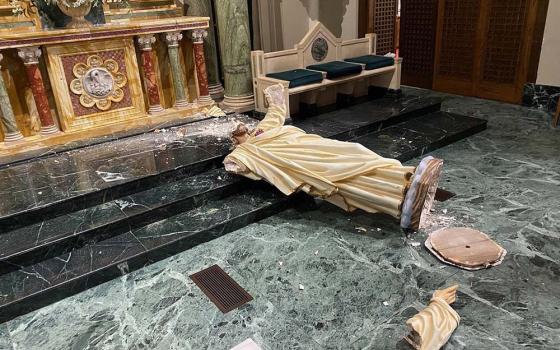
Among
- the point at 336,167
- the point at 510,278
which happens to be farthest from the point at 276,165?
the point at 510,278

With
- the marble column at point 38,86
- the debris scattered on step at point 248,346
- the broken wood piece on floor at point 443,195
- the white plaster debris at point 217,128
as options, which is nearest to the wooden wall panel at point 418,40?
the white plaster debris at point 217,128

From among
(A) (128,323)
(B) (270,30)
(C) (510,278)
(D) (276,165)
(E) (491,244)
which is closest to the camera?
(A) (128,323)

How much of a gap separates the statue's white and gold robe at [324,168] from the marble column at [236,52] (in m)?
1.69

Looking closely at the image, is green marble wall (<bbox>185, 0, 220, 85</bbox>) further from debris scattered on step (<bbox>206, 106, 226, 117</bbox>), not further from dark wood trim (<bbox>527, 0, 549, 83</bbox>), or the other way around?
dark wood trim (<bbox>527, 0, 549, 83</bbox>)

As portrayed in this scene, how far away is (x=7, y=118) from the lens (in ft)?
12.9

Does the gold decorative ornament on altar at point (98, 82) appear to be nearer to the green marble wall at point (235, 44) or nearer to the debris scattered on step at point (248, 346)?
the green marble wall at point (235, 44)

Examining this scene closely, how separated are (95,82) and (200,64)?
1.14 m

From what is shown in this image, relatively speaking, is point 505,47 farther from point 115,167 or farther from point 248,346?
point 248,346

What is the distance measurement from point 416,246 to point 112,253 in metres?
1.96

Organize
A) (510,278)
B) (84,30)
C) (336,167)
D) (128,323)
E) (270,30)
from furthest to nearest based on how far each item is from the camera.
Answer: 1. (270,30)
2. (84,30)
3. (336,167)
4. (510,278)
5. (128,323)

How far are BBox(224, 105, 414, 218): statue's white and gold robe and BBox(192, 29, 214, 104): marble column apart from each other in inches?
69.7

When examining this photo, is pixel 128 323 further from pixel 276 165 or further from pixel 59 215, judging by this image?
pixel 276 165

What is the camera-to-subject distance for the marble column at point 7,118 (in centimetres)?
386

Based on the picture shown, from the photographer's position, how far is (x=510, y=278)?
2.48 metres
